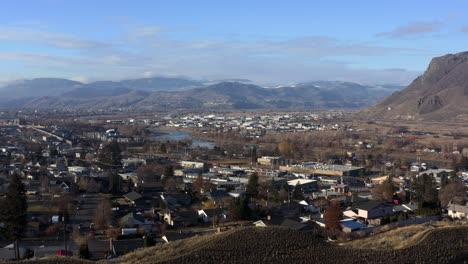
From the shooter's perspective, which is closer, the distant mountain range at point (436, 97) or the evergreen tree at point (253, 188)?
the evergreen tree at point (253, 188)

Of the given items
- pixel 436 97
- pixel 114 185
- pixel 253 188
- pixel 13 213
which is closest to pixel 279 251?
pixel 13 213

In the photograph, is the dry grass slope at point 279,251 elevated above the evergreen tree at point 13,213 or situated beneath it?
elevated above

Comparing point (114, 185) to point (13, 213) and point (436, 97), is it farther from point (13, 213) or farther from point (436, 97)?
point (436, 97)

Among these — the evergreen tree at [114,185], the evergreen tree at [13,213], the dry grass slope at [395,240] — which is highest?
the dry grass slope at [395,240]

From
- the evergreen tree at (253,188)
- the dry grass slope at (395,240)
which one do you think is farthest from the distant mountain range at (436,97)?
the dry grass slope at (395,240)

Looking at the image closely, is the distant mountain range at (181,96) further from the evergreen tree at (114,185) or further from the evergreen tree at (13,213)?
the evergreen tree at (13,213)

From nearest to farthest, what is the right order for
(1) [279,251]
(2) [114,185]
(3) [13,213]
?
(1) [279,251]
(3) [13,213]
(2) [114,185]

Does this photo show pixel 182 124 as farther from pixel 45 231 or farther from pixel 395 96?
pixel 45 231

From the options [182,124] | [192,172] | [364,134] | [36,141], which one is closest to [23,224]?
[192,172]
